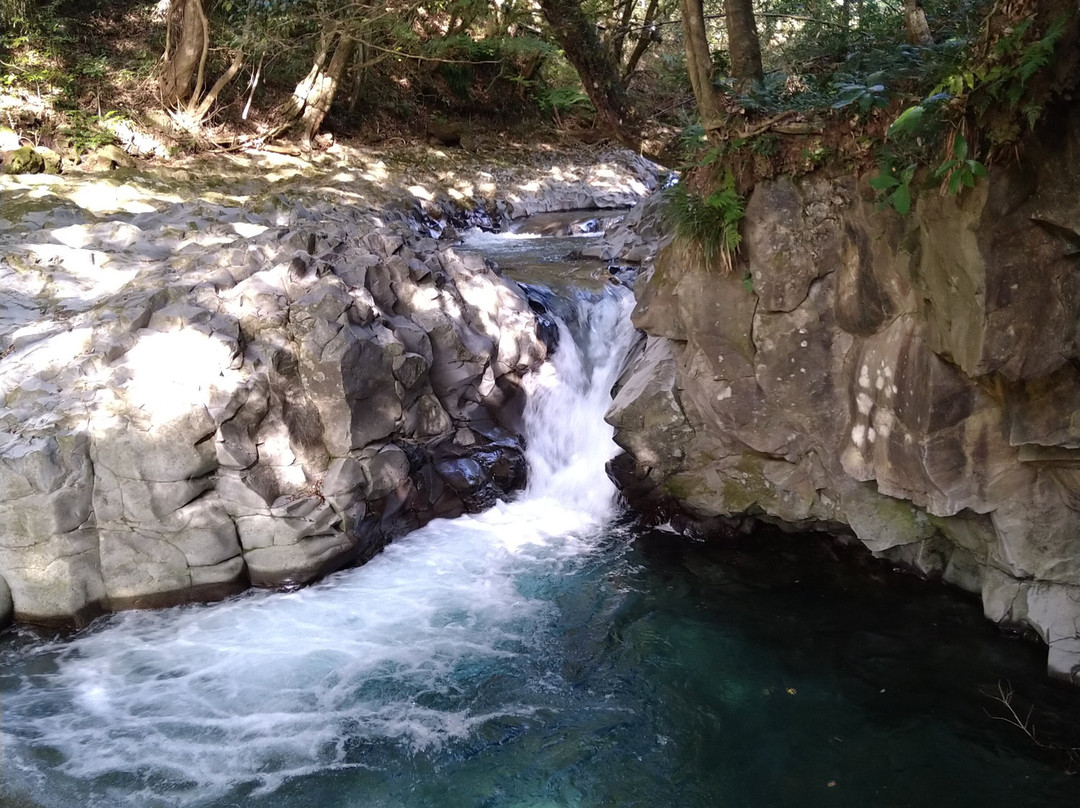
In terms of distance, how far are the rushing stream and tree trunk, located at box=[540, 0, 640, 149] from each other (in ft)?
14.9

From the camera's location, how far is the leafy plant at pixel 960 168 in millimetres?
3977

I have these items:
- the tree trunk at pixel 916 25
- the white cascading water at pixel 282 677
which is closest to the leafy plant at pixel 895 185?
the tree trunk at pixel 916 25

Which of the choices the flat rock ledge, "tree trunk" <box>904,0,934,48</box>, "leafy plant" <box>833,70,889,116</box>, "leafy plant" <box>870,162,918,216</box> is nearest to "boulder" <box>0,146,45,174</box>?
the flat rock ledge

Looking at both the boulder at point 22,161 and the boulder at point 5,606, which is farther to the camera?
the boulder at point 22,161

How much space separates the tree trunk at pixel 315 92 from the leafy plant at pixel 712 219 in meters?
10.6

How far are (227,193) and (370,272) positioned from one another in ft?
19.3

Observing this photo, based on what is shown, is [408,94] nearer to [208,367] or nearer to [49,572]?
[208,367]

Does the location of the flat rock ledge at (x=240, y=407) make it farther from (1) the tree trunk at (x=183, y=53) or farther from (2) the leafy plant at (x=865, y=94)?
(1) the tree trunk at (x=183, y=53)

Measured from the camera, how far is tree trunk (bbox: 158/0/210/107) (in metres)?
13.3

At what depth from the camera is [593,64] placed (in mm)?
8320

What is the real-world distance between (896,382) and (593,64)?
16.1ft

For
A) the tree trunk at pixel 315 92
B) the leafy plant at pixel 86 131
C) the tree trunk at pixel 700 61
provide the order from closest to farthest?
the tree trunk at pixel 700 61, the leafy plant at pixel 86 131, the tree trunk at pixel 315 92

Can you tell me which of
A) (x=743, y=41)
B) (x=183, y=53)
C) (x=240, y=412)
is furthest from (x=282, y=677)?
(x=183, y=53)

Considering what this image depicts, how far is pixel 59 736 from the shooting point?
15.6 ft
